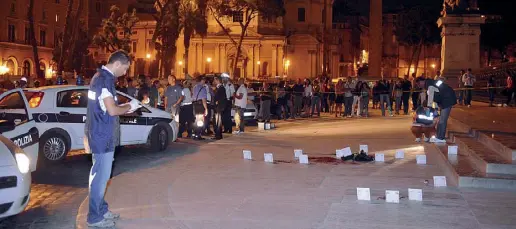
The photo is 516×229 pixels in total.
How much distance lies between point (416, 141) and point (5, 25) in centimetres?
6484

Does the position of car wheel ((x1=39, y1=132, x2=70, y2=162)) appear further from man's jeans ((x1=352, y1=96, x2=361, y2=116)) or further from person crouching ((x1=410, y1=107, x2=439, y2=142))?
man's jeans ((x1=352, y1=96, x2=361, y2=116))

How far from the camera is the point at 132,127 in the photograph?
1544cm

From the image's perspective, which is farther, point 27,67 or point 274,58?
point 274,58

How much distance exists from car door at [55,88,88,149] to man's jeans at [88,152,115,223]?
21.9 ft

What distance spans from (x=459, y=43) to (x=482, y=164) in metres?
18.0

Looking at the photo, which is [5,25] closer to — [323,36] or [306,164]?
[323,36]

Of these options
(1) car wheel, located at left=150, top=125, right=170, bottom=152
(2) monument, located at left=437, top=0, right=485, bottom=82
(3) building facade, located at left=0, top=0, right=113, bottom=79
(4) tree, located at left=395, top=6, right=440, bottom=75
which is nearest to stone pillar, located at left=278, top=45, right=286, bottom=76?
(4) tree, located at left=395, top=6, right=440, bottom=75

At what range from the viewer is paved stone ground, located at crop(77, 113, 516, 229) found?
26.3ft

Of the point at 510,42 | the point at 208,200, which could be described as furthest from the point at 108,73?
the point at 510,42

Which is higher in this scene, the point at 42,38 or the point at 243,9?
the point at 243,9

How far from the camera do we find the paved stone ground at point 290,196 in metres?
8.01

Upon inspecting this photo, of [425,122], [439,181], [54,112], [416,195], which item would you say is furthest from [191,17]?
[416,195]

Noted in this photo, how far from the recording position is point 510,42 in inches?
2264

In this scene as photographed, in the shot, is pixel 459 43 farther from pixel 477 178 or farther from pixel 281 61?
pixel 281 61
